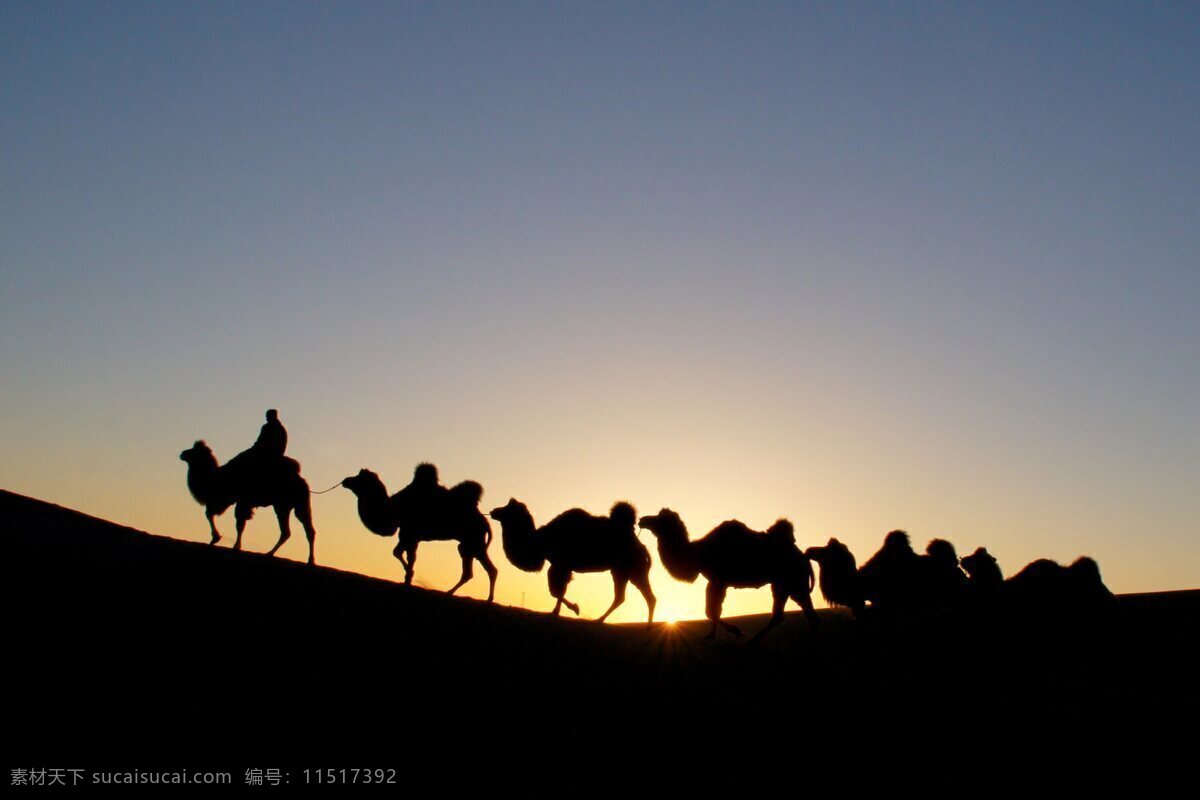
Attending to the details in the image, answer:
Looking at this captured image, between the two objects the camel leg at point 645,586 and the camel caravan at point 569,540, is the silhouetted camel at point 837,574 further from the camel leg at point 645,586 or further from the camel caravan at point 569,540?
the camel leg at point 645,586

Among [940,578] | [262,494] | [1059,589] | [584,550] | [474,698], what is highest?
[262,494]

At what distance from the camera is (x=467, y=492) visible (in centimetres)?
2120

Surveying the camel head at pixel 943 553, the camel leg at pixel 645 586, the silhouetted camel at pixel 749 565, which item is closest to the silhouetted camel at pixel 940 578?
the camel head at pixel 943 553

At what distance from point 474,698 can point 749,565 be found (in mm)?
8412

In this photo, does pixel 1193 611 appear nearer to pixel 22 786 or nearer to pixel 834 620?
pixel 834 620

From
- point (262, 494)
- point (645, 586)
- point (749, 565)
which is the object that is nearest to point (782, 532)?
point (749, 565)

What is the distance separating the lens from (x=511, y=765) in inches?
398

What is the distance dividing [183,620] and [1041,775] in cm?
825

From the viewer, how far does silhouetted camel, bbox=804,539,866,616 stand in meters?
22.0

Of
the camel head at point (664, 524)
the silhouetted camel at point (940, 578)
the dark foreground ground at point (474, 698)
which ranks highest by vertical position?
the camel head at point (664, 524)

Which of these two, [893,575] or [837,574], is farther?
[893,575]

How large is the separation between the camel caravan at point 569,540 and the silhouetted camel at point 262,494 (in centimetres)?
2

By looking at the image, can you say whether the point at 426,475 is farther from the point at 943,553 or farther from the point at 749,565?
the point at 943,553

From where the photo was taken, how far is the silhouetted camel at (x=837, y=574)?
72.3 feet
